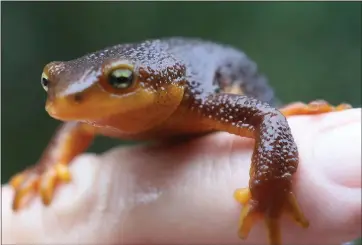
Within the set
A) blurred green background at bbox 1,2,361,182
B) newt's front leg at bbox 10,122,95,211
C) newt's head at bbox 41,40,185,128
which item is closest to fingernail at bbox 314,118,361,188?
newt's head at bbox 41,40,185,128

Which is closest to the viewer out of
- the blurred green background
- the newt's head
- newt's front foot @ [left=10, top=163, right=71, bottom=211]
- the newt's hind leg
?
the newt's head

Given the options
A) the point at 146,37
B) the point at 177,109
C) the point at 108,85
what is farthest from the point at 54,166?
the point at 146,37

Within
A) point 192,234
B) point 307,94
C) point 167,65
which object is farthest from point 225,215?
point 307,94

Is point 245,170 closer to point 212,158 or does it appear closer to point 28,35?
point 212,158

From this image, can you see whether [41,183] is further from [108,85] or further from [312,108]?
[312,108]

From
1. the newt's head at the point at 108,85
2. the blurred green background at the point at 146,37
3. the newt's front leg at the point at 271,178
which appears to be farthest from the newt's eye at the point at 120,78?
the blurred green background at the point at 146,37

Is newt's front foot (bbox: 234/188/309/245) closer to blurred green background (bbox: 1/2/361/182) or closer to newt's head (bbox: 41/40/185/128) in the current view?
newt's head (bbox: 41/40/185/128)

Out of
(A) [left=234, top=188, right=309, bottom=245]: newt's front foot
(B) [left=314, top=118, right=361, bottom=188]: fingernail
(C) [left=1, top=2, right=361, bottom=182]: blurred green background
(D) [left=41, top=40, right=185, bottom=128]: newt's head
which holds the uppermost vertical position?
(C) [left=1, top=2, right=361, bottom=182]: blurred green background

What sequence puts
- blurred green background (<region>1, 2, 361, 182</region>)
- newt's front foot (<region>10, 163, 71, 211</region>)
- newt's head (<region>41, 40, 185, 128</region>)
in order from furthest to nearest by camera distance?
blurred green background (<region>1, 2, 361, 182</region>), newt's front foot (<region>10, 163, 71, 211</region>), newt's head (<region>41, 40, 185, 128</region>)
